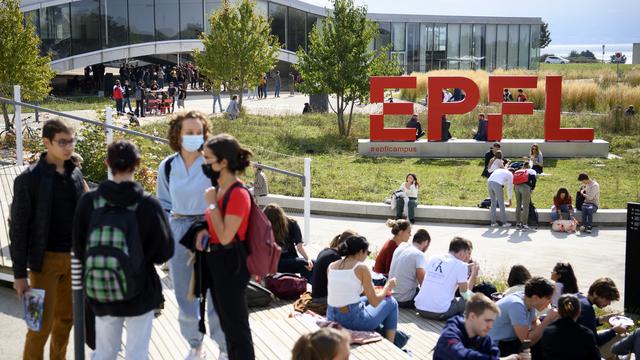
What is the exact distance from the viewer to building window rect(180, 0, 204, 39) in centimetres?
4541

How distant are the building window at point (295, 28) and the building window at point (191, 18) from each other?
611cm

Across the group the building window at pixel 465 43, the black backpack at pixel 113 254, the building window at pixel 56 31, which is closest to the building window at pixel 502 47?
the building window at pixel 465 43

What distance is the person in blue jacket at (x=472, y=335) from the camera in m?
5.81

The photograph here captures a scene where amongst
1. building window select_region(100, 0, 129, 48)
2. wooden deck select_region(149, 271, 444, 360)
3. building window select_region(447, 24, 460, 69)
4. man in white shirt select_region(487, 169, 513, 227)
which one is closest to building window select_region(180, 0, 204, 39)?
building window select_region(100, 0, 129, 48)

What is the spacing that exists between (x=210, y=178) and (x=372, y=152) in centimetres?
2020

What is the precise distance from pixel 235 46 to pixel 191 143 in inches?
1141

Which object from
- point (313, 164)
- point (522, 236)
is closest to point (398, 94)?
point (313, 164)

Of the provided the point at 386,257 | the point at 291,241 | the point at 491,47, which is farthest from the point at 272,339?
the point at 491,47

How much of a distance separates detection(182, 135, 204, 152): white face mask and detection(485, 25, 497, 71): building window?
56.7 meters

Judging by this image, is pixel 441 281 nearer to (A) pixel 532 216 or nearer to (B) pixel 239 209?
(B) pixel 239 209

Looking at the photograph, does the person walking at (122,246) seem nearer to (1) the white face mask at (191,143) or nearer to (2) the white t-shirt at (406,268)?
(1) the white face mask at (191,143)

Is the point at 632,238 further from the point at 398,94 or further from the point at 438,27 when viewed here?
the point at 438,27

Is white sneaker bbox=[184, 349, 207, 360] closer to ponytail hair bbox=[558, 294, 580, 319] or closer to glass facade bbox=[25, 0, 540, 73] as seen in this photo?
ponytail hair bbox=[558, 294, 580, 319]

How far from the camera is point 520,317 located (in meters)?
7.56
